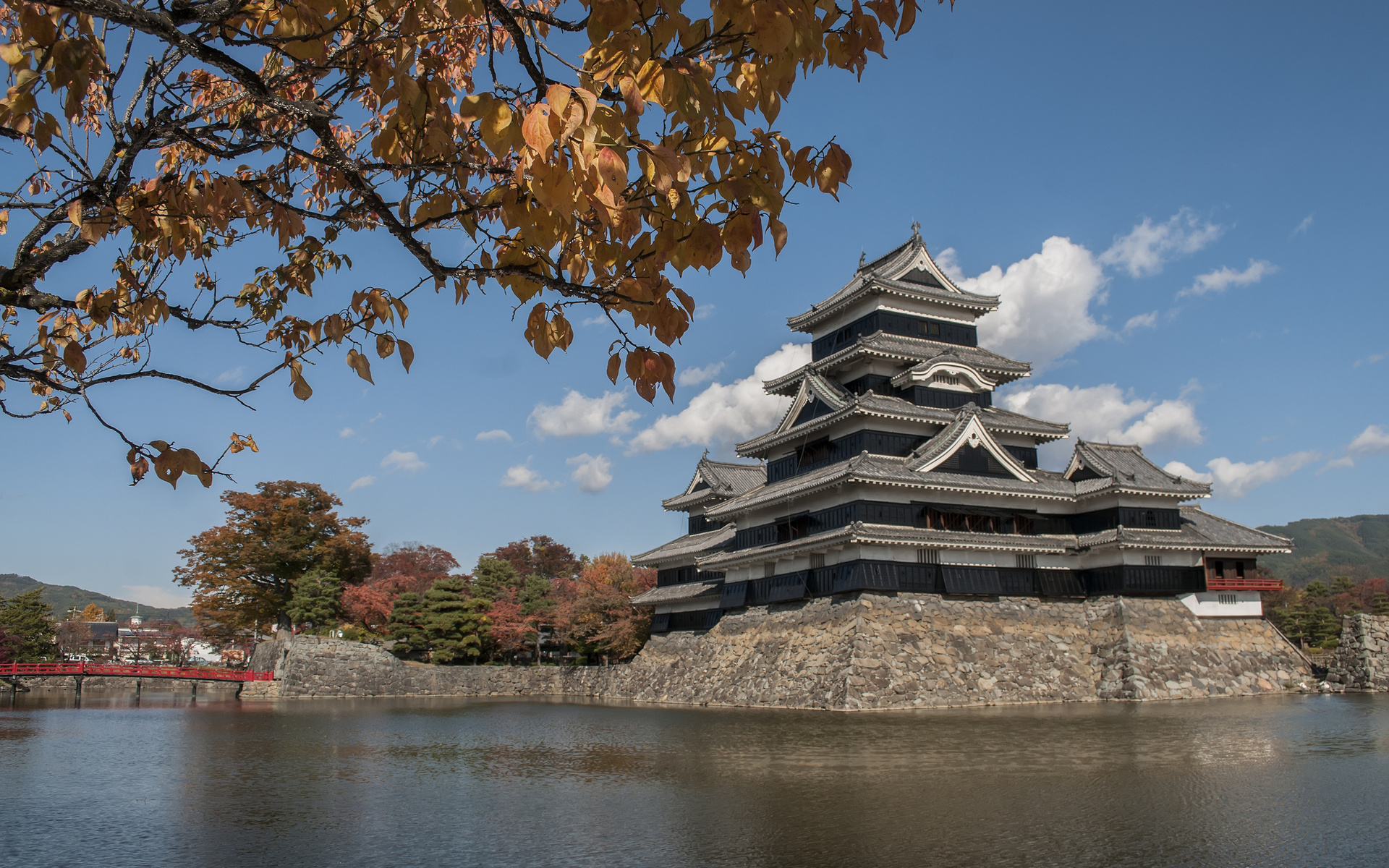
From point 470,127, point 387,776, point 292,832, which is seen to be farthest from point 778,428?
point 470,127

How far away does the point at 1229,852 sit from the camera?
6.98 m

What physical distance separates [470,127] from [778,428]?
26494mm

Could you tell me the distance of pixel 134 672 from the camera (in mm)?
36594

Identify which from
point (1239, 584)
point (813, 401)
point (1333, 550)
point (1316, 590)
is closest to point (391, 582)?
point (813, 401)

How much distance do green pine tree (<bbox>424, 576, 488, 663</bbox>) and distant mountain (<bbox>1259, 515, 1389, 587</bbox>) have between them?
306ft

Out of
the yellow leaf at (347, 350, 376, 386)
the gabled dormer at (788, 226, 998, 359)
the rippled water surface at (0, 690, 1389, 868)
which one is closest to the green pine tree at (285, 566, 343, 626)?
the rippled water surface at (0, 690, 1389, 868)

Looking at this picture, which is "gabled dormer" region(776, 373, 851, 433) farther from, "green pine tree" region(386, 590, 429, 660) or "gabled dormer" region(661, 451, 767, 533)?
"green pine tree" region(386, 590, 429, 660)

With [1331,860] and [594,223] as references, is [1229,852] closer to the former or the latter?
[1331,860]

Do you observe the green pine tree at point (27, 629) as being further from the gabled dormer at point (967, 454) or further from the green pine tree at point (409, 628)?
the gabled dormer at point (967, 454)

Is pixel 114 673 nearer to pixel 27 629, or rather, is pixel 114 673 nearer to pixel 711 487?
pixel 27 629

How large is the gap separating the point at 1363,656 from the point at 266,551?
43.6 metres

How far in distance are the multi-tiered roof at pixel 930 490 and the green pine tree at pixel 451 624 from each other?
14.6 meters

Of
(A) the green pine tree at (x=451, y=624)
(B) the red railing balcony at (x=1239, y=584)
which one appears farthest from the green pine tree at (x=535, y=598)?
(B) the red railing balcony at (x=1239, y=584)

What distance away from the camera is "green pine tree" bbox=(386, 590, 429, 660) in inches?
1613
